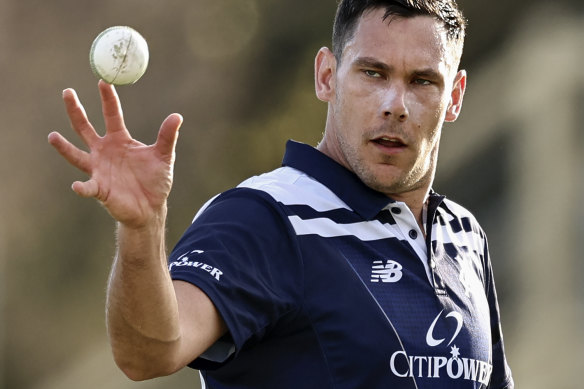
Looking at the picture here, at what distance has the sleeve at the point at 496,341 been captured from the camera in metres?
3.15

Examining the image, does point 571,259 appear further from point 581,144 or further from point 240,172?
point 240,172

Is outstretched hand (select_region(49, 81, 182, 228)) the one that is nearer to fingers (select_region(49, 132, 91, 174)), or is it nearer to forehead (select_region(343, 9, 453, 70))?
fingers (select_region(49, 132, 91, 174))

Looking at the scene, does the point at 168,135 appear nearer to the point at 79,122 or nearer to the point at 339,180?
the point at 79,122

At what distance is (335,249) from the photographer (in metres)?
2.50

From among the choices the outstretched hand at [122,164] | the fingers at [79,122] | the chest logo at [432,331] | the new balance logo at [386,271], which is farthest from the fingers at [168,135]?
the chest logo at [432,331]

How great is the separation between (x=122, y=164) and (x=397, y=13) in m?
1.16

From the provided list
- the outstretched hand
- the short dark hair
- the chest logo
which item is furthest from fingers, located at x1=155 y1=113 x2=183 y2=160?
the short dark hair

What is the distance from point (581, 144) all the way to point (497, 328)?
2.91 meters

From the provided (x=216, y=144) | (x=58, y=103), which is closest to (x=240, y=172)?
(x=216, y=144)

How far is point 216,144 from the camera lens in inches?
227

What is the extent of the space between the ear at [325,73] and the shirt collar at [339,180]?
24cm

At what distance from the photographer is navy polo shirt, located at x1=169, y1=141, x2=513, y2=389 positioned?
2.26 m

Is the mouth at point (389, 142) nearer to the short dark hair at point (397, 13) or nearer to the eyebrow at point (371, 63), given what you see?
the eyebrow at point (371, 63)

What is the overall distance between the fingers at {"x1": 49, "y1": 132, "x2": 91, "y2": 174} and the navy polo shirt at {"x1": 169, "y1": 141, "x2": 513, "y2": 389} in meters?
0.38
